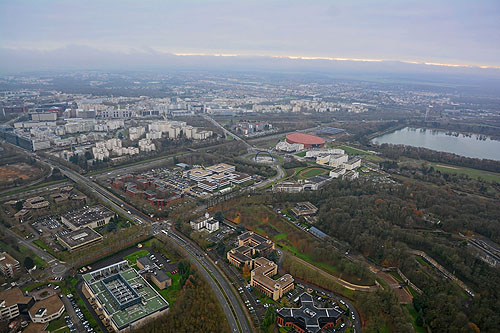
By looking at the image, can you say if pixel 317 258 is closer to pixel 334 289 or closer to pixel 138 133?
pixel 334 289

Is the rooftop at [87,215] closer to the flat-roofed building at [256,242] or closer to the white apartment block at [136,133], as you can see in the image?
the flat-roofed building at [256,242]

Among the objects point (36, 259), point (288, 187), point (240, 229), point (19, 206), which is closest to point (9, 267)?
point (36, 259)

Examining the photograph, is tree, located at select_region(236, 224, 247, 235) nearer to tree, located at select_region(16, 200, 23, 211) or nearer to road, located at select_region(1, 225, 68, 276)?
road, located at select_region(1, 225, 68, 276)

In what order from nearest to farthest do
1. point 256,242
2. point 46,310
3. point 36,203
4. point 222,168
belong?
1. point 46,310
2. point 256,242
3. point 36,203
4. point 222,168

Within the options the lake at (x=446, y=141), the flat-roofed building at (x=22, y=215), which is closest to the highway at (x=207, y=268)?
the flat-roofed building at (x=22, y=215)

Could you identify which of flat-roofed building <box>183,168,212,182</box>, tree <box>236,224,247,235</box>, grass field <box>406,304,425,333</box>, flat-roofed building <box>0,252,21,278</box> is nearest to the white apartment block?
flat-roofed building <box>183,168,212,182</box>

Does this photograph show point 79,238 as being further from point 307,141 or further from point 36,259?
point 307,141
